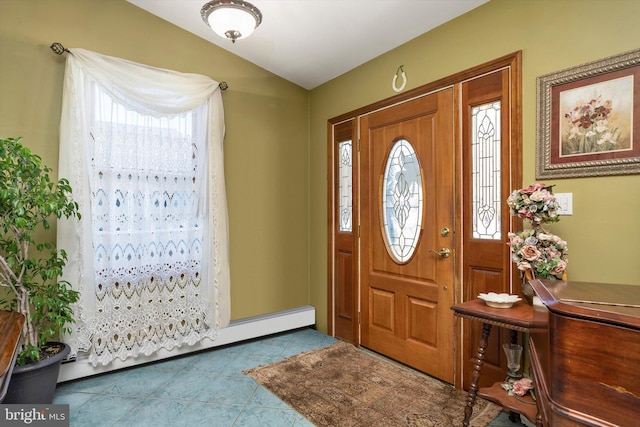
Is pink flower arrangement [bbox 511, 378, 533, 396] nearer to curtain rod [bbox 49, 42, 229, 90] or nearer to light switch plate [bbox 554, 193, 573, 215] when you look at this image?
light switch plate [bbox 554, 193, 573, 215]

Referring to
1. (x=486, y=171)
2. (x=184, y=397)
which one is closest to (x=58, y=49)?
(x=184, y=397)

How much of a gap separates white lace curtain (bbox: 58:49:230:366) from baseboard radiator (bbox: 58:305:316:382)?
0.35 feet

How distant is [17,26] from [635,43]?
3.83 meters

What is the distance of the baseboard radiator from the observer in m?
2.68

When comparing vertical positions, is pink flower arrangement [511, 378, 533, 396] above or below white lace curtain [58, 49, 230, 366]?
below

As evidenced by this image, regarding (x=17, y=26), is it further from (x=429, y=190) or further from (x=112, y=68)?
(x=429, y=190)

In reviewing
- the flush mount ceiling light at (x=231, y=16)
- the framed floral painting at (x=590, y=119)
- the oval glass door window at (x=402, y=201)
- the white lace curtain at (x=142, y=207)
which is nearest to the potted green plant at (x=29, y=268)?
the white lace curtain at (x=142, y=207)

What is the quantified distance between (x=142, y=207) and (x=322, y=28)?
205cm

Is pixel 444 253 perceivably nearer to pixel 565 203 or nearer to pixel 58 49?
pixel 565 203

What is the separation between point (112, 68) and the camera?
2750 millimetres

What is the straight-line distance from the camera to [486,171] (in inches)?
95.6

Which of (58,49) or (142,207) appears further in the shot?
(142,207)

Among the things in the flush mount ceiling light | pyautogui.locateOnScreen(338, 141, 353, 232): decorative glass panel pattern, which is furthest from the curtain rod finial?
pyautogui.locateOnScreen(338, 141, 353, 232): decorative glass panel pattern

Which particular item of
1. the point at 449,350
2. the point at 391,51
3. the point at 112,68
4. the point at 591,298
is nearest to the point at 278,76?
the point at 391,51
